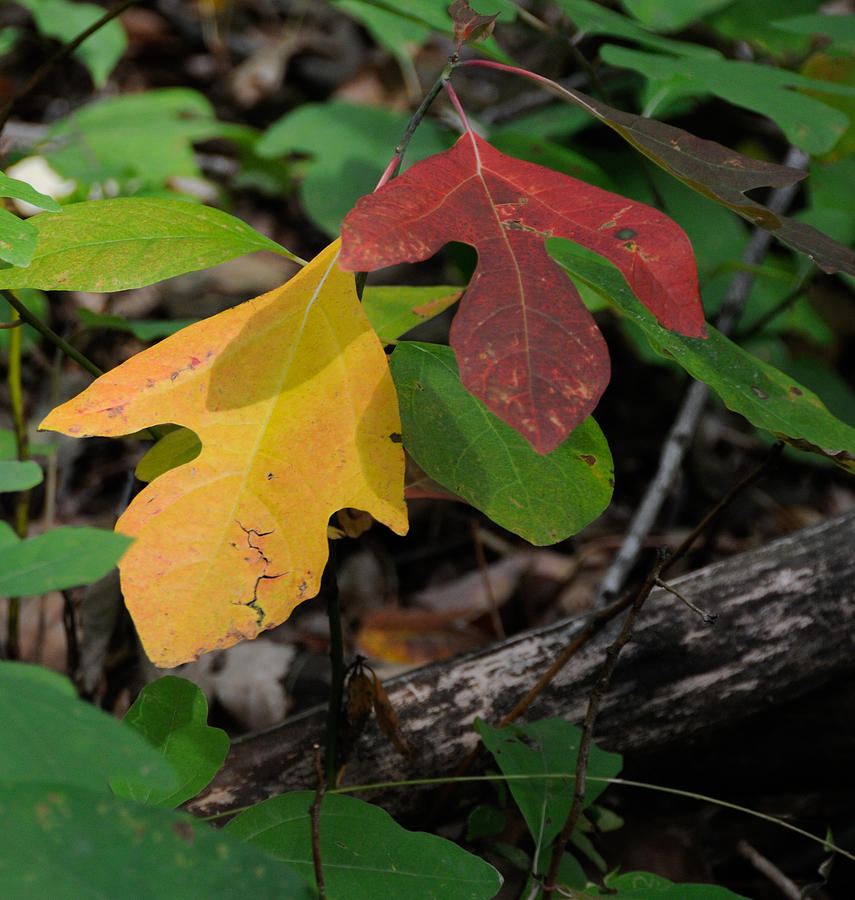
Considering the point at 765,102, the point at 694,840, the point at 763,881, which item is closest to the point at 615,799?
the point at 694,840

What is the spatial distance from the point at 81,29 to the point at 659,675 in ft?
9.94

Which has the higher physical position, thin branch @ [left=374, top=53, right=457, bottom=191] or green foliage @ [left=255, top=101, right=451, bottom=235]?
thin branch @ [left=374, top=53, right=457, bottom=191]

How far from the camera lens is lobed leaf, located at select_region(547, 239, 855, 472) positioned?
891mm

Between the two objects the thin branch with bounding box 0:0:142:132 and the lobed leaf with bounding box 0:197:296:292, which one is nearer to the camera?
the lobed leaf with bounding box 0:197:296:292

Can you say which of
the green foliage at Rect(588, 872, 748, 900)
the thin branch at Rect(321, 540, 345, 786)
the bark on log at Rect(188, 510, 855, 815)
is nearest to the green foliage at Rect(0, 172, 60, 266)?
the thin branch at Rect(321, 540, 345, 786)

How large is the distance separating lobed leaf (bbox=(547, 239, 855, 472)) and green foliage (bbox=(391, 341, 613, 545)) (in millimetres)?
140

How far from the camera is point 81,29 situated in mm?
2887

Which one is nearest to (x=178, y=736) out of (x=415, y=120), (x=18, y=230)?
(x=18, y=230)

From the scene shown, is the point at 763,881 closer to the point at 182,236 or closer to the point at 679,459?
the point at 679,459

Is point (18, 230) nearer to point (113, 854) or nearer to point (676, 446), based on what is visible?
point (113, 854)

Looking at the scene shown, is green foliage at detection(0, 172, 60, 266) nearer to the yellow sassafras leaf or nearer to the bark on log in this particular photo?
the yellow sassafras leaf

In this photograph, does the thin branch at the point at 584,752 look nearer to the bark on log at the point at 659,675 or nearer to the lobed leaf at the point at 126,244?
the bark on log at the point at 659,675

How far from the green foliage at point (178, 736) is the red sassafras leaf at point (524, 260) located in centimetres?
49

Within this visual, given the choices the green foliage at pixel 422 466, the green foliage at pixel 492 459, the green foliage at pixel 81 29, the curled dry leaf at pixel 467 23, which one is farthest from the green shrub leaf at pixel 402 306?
the green foliage at pixel 81 29
